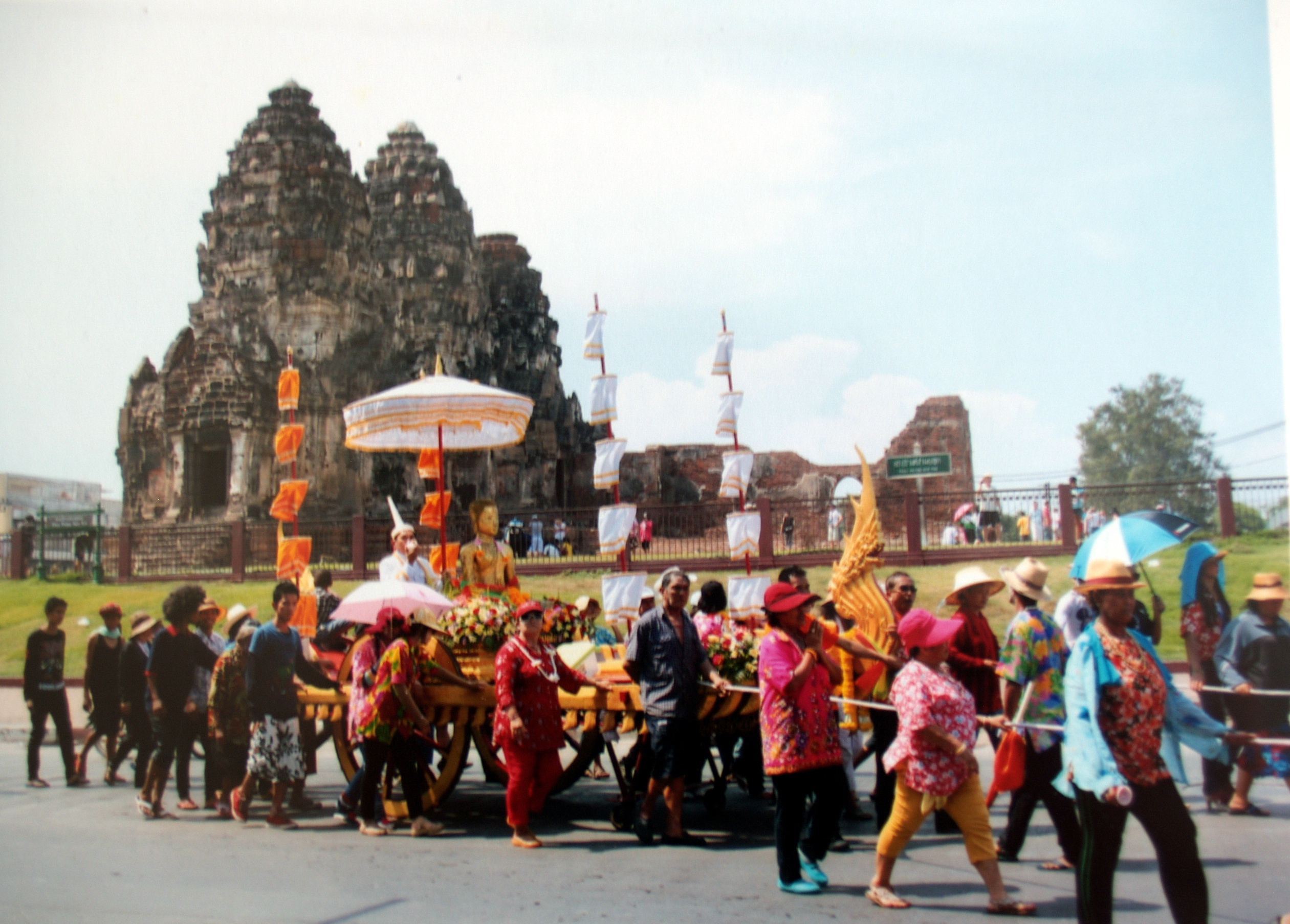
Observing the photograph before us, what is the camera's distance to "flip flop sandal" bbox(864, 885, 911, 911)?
4.51m

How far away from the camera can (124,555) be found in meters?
16.4

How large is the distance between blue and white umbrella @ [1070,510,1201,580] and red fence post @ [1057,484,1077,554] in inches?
378

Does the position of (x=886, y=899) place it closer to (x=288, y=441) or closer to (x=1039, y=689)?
(x=1039, y=689)

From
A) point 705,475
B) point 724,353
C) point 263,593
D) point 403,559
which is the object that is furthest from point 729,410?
point 705,475

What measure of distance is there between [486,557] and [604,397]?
2540 millimetres

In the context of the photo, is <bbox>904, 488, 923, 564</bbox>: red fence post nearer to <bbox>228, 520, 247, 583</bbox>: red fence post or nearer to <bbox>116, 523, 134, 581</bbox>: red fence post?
<bbox>228, 520, 247, 583</bbox>: red fence post

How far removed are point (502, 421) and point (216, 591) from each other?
9374 mm

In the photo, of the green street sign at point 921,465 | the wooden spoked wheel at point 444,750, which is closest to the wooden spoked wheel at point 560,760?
the wooden spoked wheel at point 444,750

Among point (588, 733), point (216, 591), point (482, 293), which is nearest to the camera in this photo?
point (588, 733)

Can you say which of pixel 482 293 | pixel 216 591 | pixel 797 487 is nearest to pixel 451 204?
pixel 482 293

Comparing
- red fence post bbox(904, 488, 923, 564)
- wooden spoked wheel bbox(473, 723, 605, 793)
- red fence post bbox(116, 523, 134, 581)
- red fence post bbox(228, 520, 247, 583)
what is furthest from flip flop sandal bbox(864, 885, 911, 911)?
red fence post bbox(116, 523, 134, 581)

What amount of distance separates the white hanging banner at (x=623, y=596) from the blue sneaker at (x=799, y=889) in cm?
443

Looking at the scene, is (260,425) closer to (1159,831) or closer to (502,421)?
(502,421)

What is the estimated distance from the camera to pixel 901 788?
14.7ft
